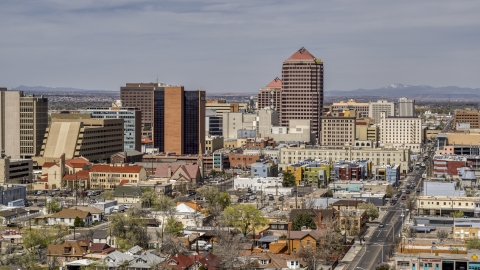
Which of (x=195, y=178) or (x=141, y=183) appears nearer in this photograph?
(x=141, y=183)

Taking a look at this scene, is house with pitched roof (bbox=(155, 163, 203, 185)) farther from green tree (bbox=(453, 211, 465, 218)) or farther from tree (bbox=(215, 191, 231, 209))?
green tree (bbox=(453, 211, 465, 218))

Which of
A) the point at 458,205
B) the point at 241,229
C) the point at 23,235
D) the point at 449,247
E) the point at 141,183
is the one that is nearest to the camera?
the point at 449,247

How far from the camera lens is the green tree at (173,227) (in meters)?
44.5

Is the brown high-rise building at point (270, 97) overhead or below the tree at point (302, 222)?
overhead

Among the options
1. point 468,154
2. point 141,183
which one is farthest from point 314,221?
point 468,154

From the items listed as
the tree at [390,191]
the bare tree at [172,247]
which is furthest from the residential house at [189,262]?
the tree at [390,191]

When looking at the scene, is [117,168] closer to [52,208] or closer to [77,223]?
[52,208]

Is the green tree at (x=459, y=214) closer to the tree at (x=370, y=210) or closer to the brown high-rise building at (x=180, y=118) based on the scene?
the tree at (x=370, y=210)

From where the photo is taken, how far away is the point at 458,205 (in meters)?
55.8

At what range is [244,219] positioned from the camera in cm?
4672

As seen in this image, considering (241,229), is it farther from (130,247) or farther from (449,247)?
(449,247)

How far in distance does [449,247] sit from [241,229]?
1179 centimetres

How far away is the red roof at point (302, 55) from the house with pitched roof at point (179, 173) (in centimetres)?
4823

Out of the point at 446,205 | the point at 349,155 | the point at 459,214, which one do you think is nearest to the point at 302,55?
the point at 349,155
